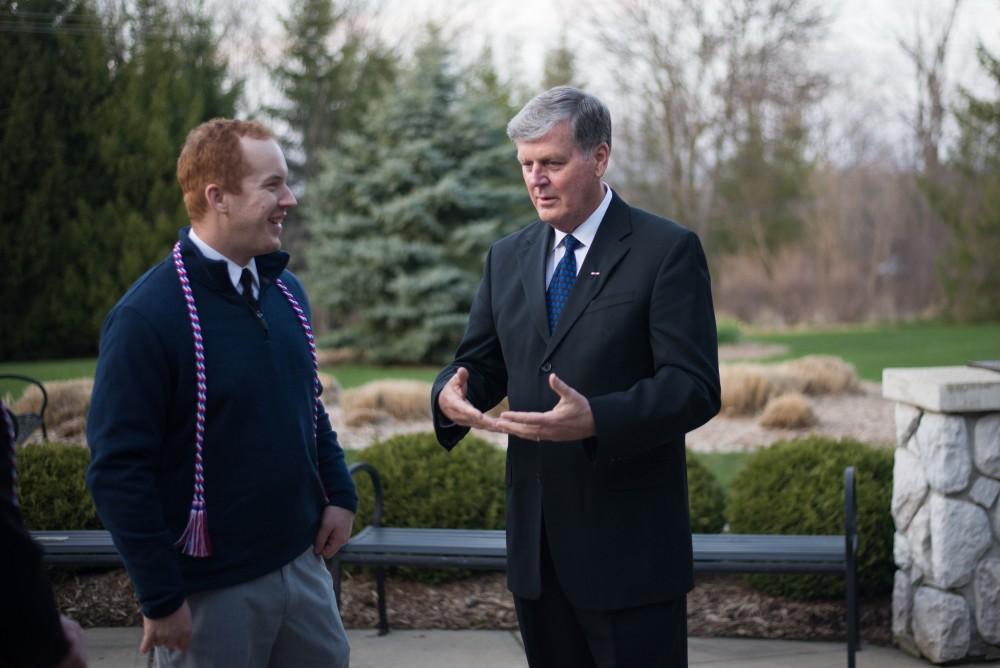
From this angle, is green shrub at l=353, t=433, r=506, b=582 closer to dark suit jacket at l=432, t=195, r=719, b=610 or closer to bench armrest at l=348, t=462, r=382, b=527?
bench armrest at l=348, t=462, r=382, b=527

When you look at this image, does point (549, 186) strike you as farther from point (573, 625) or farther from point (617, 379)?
point (573, 625)

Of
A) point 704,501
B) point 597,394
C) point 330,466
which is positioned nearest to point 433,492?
point 704,501

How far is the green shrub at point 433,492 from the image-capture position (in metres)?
5.16

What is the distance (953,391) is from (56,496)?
4061 mm

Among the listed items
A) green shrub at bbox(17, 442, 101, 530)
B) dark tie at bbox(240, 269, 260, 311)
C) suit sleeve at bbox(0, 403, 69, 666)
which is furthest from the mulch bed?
suit sleeve at bbox(0, 403, 69, 666)

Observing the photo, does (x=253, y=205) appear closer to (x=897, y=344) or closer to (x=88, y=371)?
(x=88, y=371)

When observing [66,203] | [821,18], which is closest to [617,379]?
[66,203]

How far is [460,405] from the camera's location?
8.28 ft

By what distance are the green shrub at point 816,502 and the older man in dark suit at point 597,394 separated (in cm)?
248

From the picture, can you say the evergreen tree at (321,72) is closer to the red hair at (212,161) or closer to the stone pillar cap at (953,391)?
the stone pillar cap at (953,391)

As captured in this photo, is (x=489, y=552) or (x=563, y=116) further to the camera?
(x=489, y=552)

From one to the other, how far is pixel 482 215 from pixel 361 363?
298 centimetres

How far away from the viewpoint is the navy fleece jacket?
219cm

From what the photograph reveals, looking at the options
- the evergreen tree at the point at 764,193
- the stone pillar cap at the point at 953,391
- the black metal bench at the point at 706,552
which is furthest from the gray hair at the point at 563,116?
the evergreen tree at the point at 764,193
